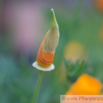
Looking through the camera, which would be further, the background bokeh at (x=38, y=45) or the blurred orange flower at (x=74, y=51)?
the blurred orange flower at (x=74, y=51)

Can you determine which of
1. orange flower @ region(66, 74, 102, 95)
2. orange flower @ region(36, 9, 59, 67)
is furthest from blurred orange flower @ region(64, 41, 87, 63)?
orange flower @ region(36, 9, 59, 67)

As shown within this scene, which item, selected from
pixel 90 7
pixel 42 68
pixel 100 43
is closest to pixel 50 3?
pixel 90 7

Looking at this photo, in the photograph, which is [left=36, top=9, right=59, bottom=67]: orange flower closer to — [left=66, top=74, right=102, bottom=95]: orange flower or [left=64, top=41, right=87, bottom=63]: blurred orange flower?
[left=66, top=74, right=102, bottom=95]: orange flower

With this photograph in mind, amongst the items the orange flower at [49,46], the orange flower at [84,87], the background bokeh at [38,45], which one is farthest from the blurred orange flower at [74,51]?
the orange flower at [49,46]

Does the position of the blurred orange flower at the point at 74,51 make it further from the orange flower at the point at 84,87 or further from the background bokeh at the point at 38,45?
the orange flower at the point at 84,87

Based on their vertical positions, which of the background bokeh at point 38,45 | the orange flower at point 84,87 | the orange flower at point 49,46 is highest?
the orange flower at point 49,46

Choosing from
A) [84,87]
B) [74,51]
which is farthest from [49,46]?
[74,51]
